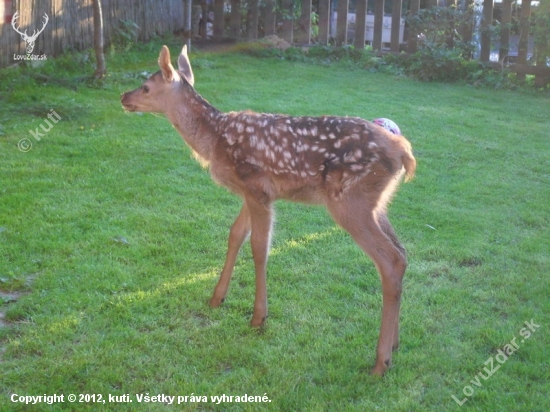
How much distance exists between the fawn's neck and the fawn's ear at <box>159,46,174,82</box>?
5.8 inches

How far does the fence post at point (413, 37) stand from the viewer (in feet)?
49.8

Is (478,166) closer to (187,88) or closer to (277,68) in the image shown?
(187,88)

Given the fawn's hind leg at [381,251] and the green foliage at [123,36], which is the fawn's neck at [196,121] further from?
the green foliage at [123,36]

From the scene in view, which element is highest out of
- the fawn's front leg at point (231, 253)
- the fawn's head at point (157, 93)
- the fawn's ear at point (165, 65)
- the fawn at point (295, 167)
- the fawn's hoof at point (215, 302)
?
the fawn's ear at point (165, 65)

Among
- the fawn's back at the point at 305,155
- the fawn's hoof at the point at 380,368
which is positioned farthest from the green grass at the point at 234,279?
the fawn's back at the point at 305,155

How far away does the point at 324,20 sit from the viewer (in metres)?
15.9

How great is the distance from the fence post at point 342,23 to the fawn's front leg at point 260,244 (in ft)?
37.0

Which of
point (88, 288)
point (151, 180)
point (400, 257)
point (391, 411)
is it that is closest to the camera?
point (391, 411)

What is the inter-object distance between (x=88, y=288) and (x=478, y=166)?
5.41 m

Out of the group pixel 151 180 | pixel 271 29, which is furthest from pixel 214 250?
pixel 271 29

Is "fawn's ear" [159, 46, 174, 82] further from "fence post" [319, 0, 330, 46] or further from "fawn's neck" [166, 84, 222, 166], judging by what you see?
"fence post" [319, 0, 330, 46]

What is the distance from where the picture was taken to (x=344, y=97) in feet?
39.4

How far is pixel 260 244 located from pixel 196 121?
3.77ft

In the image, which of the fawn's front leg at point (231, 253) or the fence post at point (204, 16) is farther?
the fence post at point (204, 16)
